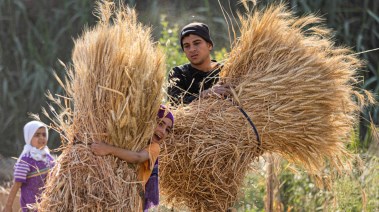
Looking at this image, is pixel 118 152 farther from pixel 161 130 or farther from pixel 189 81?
pixel 189 81

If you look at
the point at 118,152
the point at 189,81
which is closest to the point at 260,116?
the point at 189,81

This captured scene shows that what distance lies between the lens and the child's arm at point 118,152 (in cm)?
409

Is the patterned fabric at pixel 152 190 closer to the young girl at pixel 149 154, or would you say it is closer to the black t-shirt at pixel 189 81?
the young girl at pixel 149 154

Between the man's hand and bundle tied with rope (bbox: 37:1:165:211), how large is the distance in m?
0.61

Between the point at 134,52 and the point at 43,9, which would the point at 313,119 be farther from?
the point at 43,9

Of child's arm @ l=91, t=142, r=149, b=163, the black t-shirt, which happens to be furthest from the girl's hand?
the black t-shirt

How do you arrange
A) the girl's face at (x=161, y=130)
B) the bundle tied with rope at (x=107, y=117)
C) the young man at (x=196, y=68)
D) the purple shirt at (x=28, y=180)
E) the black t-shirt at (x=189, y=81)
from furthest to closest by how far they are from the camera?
the purple shirt at (x=28, y=180) < the young man at (x=196, y=68) < the black t-shirt at (x=189, y=81) < the girl's face at (x=161, y=130) < the bundle tied with rope at (x=107, y=117)

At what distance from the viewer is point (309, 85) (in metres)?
4.84

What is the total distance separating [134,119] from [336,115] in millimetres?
1408

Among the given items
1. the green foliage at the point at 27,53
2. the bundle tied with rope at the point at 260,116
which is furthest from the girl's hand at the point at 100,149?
the green foliage at the point at 27,53

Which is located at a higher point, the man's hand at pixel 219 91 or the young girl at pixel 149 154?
the man's hand at pixel 219 91

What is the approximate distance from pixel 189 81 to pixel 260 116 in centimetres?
53

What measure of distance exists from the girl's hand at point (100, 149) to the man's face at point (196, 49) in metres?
1.19

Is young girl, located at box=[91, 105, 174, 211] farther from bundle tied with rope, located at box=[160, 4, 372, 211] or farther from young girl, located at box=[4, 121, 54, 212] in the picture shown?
young girl, located at box=[4, 121, 54, 212]
